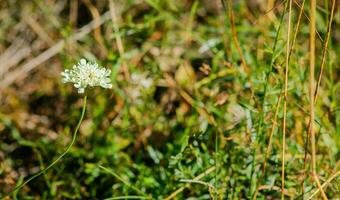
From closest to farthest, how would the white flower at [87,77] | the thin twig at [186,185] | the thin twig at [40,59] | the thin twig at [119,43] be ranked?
the white flower at [87,77], the thin twig at [186,185], the thin twig at [119,43], the thin twig at [40,59]

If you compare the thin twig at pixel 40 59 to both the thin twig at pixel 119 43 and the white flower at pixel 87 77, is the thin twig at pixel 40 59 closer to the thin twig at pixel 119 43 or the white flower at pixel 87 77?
the thin twig at pixel 119 43

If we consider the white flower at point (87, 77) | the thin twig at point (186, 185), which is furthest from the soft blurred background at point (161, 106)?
the white flower at point (87, 77)

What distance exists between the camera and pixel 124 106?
5.19 feet

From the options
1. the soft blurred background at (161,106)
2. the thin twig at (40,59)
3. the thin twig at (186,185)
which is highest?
the thin twig at (40,59)

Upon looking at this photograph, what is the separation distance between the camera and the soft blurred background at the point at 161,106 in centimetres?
121

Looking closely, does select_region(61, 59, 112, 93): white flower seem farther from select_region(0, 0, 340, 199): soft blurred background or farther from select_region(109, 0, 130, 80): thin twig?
select_region(109, 0, 130, 80): thin twig

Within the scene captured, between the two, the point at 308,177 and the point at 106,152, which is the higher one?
the point at 106,152

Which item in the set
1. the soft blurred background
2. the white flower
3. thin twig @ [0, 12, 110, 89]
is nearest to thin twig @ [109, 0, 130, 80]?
the soft blurred background

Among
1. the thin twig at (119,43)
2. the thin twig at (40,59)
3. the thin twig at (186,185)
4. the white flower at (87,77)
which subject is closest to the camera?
the white flower at (87,77)

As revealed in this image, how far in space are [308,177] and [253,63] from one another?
367 mm

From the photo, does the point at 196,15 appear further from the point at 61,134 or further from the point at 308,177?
the point at 308,177

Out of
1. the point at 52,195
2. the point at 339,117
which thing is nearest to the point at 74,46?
the point at 52,195

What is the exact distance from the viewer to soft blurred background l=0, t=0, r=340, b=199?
1205mm

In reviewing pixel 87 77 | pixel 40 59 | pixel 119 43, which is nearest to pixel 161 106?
pixel 119 43
